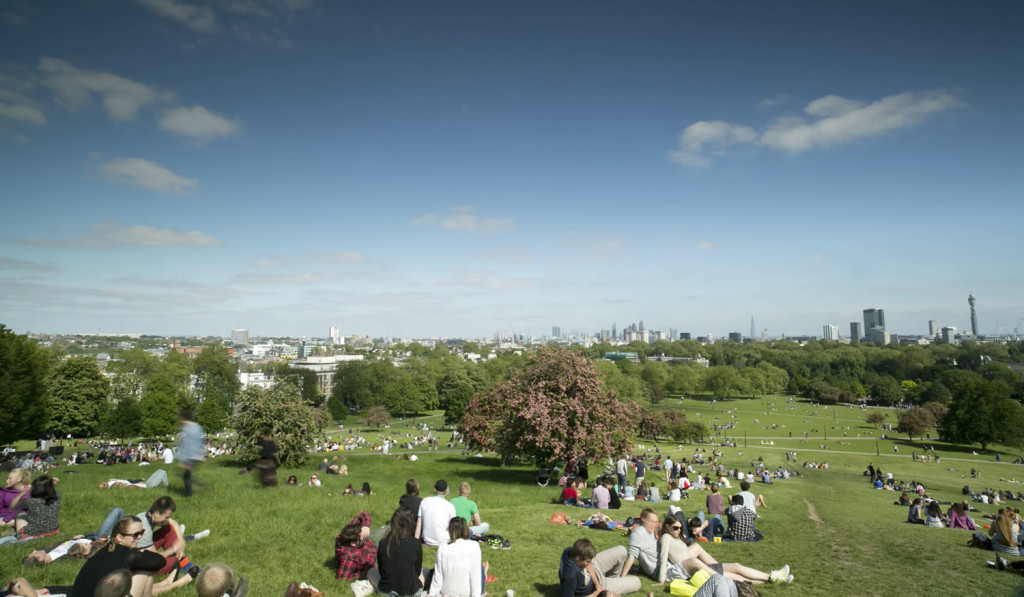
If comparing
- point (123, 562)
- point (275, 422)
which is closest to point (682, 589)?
point (123, 562)

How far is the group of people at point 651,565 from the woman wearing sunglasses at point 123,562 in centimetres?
517

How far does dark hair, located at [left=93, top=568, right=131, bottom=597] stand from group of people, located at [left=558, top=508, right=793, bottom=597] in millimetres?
5148

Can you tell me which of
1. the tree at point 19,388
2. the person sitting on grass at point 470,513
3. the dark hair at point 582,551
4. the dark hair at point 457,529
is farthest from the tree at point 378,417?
the dark hair at point 582,551

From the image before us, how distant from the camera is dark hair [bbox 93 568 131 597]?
4.85 meters

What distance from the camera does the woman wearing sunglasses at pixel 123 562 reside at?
17.9 ft

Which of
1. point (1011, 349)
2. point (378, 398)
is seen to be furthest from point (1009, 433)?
point (1011, 349)

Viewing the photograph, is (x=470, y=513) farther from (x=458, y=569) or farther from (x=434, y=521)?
(x=458, y=569)

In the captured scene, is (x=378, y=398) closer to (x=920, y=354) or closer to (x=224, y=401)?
(x=224, y=401)

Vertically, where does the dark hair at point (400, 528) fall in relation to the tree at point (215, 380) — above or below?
above

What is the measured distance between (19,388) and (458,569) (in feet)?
149

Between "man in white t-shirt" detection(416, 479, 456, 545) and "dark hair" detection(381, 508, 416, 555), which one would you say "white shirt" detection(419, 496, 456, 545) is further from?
"dark hair" detection(381, 508, 416, 555)

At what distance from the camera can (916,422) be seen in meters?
65.5

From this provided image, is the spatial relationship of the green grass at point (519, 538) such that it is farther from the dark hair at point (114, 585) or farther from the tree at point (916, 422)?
the tree at point (916, 422)

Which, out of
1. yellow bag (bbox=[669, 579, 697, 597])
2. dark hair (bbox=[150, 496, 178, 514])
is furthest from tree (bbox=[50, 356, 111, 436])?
yellow bag (bbox=[669, 579, 697, 597])
